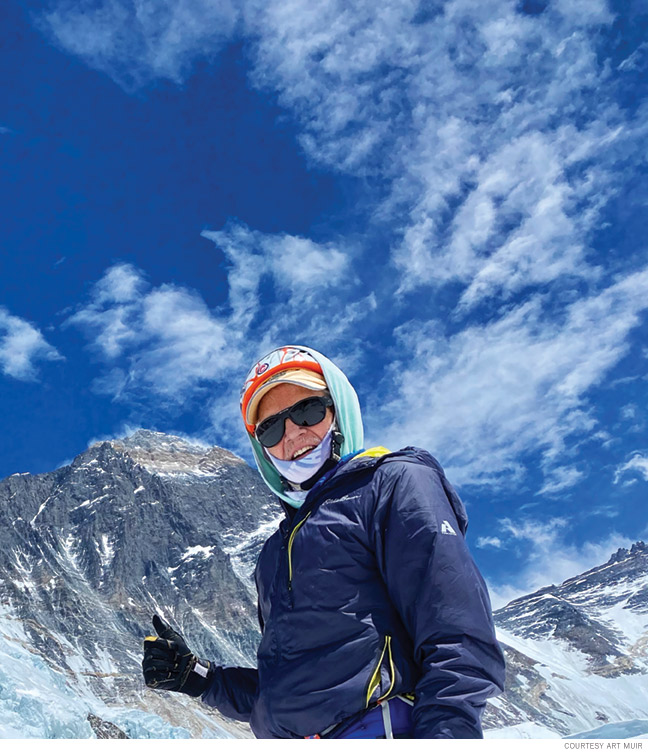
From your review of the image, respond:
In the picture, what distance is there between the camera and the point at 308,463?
3809 millimetres

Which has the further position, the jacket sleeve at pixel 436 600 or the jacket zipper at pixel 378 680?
the jacket zipper at pixel 378 680

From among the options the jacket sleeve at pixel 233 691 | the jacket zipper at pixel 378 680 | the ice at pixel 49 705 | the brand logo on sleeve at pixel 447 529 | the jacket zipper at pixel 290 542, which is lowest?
the jacket zipper at pixel 378 680

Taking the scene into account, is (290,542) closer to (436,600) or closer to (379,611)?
(379,611)

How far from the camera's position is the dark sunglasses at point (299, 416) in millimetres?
3912

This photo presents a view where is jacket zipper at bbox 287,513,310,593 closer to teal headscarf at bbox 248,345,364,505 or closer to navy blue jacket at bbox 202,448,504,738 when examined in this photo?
navy blue jacket at bbox 202,448,504,738

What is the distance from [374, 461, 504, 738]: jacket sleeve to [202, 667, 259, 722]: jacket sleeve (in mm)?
1449

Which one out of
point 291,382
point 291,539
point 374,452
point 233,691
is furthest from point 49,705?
point 374,452

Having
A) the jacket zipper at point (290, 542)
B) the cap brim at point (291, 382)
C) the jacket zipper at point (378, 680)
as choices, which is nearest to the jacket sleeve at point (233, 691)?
the jacket zipper at point (290, 542)

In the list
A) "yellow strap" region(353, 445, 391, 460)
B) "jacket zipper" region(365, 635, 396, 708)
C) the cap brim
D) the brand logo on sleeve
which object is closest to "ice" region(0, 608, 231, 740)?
the cap brim

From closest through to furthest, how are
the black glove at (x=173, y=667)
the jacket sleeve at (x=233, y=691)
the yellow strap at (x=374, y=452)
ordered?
the yellow strap at (x=374, y=452), the jacket sleeve at (x=233, y=691), the black glove at (x=173, y=667)

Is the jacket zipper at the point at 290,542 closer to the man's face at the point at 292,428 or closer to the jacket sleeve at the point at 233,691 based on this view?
the man's face at the point at 292,428

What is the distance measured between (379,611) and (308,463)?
1130mm

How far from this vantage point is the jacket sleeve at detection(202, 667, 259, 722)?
377 centimetres

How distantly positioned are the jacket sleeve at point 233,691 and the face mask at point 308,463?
1195mm
